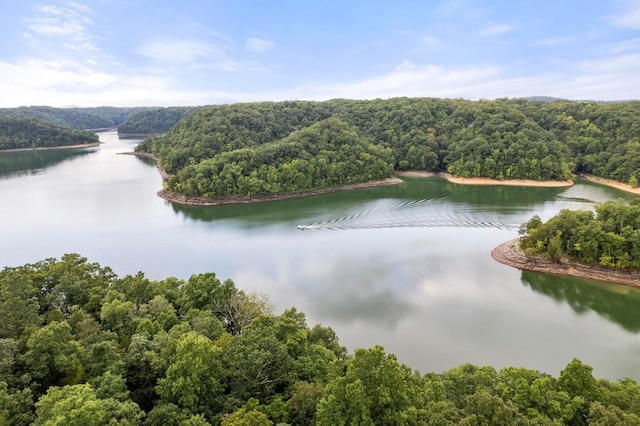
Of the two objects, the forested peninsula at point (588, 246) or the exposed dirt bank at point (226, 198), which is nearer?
the forested peninsula at point (588, 246)

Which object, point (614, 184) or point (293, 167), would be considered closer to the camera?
point (614, 184)

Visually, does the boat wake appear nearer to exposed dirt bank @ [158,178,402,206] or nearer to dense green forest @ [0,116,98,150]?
exposed dirt bank @ [158,178,402,206]

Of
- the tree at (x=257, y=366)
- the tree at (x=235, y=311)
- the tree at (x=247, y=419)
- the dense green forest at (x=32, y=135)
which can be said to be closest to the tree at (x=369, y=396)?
the tree at (x=247, y=419)

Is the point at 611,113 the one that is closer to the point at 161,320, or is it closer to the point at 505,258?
the point at 505,258

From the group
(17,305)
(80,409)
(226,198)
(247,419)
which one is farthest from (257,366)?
(226,198)

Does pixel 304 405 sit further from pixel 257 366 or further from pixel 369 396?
pixel 369 396

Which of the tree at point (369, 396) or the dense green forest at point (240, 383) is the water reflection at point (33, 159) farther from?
the tree at point (369, 396)
